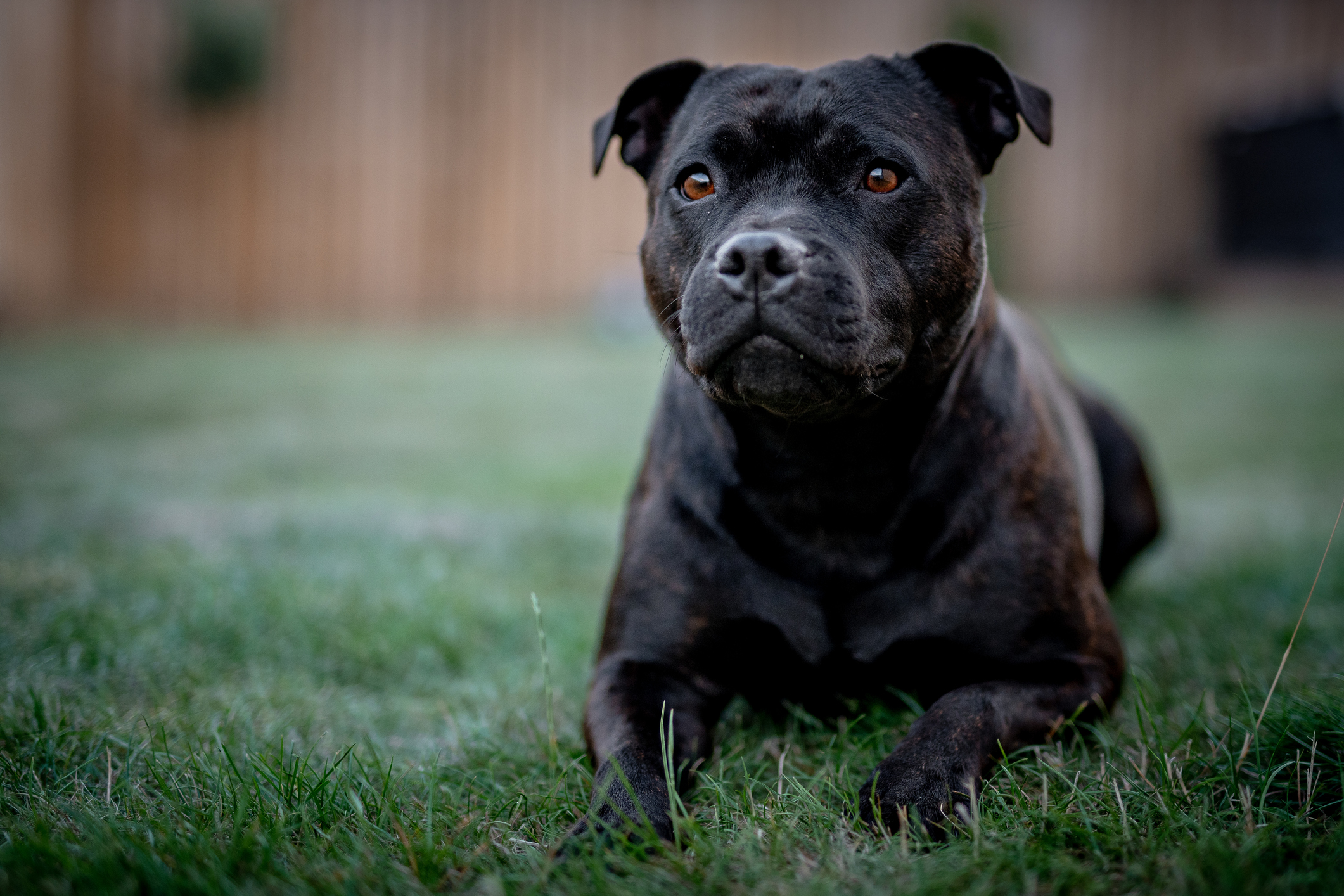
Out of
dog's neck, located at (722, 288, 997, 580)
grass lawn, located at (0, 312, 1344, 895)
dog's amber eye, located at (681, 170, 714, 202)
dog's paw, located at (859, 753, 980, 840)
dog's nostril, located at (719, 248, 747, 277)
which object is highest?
dog's amber eye, located at (681, 170, 714, 202)

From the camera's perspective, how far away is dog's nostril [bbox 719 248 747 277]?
6.50ft

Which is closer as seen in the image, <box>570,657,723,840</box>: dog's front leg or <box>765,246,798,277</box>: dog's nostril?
<box>570,657,723,840</box>: dog's front leg

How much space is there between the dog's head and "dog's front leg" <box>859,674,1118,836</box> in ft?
2.19

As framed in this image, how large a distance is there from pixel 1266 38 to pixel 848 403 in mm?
13335

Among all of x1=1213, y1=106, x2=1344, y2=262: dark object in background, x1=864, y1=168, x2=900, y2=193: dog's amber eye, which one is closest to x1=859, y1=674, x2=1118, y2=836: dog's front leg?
x1=864, y1=168, x2=900, y2=193: dog's amber eye

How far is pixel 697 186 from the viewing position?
2.38 meters

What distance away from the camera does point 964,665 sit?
2.23 m

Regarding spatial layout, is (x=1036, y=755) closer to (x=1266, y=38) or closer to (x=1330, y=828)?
(x=1330, y=828)

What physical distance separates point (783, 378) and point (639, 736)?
2.54 feet

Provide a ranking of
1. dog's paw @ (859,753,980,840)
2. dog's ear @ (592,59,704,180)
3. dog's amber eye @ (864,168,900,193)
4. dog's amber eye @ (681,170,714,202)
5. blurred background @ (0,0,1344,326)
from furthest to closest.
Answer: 1. blurred background @ (0,0,1344,326)
2. dog's ear @ (592,59,704,180)
3. dog's amber eye @ (681,170,714,202)
4. dog's amber eye @ (864,168,900,193)
5. dog's paw @ (859,753,980,840)

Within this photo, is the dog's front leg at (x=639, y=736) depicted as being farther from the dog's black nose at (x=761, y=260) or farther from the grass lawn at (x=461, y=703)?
the dog's black nose at (x=761, y=260)

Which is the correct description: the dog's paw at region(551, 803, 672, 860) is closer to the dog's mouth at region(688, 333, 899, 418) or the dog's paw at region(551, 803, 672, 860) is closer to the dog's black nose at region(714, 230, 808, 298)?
the dog's mouth at region(688, 333, 899, 418)

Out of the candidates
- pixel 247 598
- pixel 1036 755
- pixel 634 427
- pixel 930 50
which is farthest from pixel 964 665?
pixel 634 427

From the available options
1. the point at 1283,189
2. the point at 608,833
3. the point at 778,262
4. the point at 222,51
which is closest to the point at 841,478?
the point at 778,262
